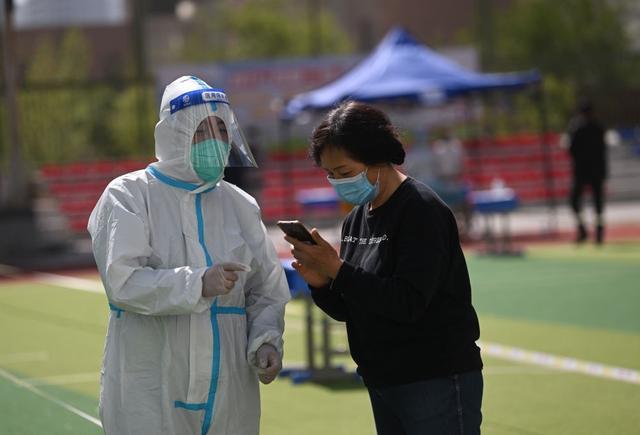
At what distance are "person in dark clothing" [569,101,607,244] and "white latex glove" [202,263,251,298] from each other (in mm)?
16113

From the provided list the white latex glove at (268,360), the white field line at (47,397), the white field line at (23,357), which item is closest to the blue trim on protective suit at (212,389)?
the white latex glove at (268,360)

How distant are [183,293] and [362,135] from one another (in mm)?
850

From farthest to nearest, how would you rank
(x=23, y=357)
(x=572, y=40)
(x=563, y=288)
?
(x=572, y=40)
(x=563, y=288)
(x=23, y=357)

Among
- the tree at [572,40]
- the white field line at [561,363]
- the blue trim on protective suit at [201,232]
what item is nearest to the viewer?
the blue trim on protective suit at [201,232]

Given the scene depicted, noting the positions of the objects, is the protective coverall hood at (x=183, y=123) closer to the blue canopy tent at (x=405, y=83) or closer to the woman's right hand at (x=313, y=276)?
the woman's right hand at (x=313, y=276)

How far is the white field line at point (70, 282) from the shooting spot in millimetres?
17050

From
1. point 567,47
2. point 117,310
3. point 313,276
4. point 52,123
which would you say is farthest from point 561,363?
point 567,47

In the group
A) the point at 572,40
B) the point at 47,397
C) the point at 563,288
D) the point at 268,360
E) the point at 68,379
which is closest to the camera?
the point at 268,360

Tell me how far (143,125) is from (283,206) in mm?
6838

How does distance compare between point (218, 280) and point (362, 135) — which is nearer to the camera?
point (218, 280)

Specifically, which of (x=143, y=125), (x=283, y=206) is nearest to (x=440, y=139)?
(x=283, y=206)

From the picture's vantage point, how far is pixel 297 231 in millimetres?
4352

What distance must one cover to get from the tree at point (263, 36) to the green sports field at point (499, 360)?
35.7 metres

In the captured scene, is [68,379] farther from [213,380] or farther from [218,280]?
[218,280]
